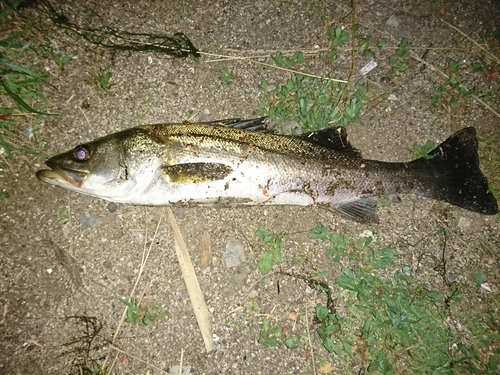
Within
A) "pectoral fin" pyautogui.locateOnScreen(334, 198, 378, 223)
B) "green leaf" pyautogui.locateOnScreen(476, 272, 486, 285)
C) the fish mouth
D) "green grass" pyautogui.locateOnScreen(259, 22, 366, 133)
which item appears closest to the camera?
the fish mouth

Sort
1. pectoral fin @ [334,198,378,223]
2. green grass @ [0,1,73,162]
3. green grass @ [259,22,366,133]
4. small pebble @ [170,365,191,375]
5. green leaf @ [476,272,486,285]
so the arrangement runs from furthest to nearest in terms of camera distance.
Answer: green grass @ [259,22,366,133], green leaf @ [476,272,486,285], pectoral fin @ [334,198,378,223], green grass @ [0,1,73,162], small pebble @ [170,365,191,375]

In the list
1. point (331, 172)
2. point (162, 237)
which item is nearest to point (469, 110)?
point (331, 172)

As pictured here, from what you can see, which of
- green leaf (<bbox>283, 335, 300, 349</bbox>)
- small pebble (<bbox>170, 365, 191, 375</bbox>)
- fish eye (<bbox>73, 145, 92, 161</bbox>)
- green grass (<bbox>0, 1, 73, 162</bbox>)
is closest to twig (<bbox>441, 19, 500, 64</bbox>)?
green leaf (<bbox>283, 335, 300, 349</bbox>)

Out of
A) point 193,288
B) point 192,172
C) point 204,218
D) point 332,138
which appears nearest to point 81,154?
point 192,172

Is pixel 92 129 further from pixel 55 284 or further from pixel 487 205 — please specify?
pixel 487 205

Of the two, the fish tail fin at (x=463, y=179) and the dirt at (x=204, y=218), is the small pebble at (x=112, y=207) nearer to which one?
the dirt at (x=204, y=218)

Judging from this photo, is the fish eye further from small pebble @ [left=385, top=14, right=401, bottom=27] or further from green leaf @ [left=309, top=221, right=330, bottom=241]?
small pebble @ [left=385, top=14, right=401, bottom=27]

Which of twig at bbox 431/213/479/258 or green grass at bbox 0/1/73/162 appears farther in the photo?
twig at bbox 431/213/479/258

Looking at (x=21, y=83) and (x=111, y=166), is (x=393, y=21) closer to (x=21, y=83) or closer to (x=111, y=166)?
(x=111, y=166)
